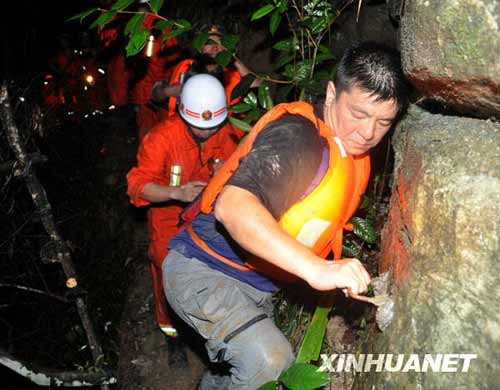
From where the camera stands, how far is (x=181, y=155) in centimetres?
420

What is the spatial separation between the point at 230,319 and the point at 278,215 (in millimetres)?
859

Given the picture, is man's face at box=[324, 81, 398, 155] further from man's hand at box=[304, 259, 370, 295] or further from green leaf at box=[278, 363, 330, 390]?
green leaf at box=[278, 363, 330, 390]

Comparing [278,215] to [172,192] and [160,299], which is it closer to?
[172,192]

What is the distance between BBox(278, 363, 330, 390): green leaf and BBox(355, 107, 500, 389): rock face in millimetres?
203

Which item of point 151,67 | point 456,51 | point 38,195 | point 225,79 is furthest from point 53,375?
point 151,67

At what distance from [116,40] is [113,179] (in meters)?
1.83

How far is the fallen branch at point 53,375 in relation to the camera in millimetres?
2979

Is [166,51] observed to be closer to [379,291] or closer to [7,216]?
[7,216]

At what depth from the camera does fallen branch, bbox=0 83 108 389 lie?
2.67 meters

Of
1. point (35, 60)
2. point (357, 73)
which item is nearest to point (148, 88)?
point (35, 60)

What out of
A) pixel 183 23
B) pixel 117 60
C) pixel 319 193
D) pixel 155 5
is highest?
pixel 155 5

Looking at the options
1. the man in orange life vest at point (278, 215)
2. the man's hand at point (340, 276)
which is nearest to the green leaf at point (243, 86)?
the man in orange life vest at point (278, 215)

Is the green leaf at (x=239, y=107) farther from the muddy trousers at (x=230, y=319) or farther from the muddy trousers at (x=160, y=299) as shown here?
the muddy trousers at (x=160, y=299)

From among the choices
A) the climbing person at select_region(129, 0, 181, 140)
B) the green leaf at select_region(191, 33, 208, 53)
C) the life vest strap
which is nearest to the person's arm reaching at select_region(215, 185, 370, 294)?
the life vest strap
